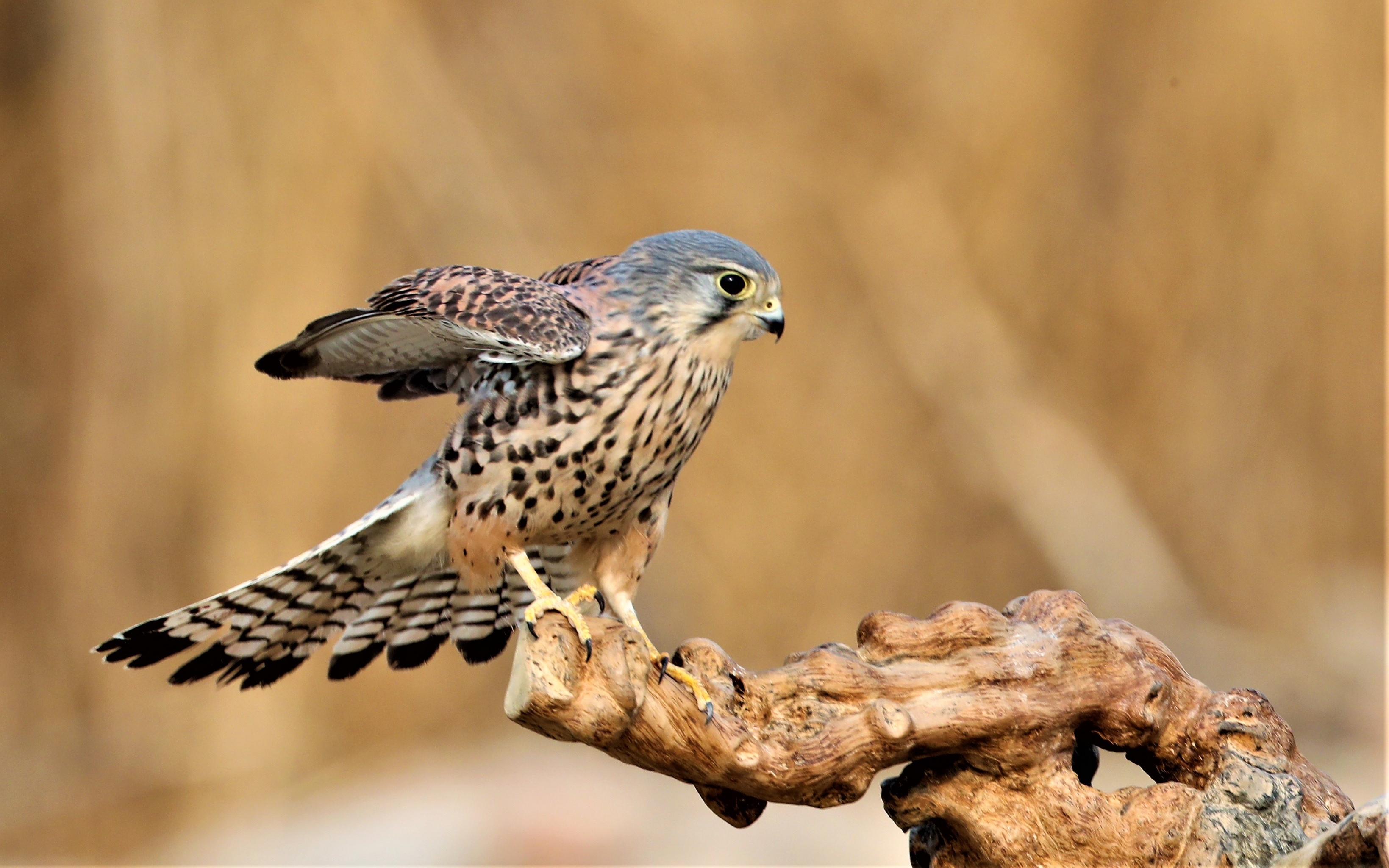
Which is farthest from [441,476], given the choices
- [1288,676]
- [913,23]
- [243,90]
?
[1288,676]

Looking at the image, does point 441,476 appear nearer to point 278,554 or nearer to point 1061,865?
point 1061,865

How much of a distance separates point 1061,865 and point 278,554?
11.4ft

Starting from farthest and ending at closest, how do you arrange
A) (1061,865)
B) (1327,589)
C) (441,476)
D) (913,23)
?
1. (1327,589)
2. (913,23)
3. (441,476)
4. (1061,865)

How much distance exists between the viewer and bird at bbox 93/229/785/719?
7.39 ft

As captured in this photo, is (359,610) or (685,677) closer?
(685,677)

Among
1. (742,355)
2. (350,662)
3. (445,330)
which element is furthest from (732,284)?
(742,355)

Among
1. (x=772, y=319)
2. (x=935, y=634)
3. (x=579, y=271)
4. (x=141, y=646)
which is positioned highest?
(x=579, y=271)

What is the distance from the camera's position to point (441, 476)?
8.04 feet

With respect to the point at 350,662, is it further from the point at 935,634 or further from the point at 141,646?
the point at 935,634

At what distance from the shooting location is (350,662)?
8.84 feet

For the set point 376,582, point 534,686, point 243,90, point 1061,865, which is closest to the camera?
point 534,686

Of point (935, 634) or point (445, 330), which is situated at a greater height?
point (445, 330)

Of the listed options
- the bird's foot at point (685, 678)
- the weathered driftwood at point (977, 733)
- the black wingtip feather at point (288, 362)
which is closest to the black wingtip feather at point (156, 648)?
the black wingtip feather at point (288, 362)

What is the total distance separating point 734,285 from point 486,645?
981 millimetres
